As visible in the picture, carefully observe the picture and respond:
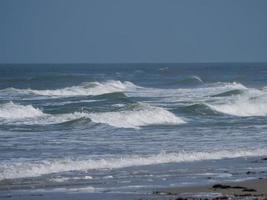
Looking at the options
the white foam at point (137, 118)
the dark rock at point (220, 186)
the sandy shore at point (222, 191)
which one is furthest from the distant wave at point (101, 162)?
the white foam at point (137, 118)

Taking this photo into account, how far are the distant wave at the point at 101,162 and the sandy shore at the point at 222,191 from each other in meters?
3.44

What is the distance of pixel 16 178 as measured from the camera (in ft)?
53.5

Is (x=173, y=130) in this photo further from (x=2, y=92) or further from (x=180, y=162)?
(x=2, y=92)

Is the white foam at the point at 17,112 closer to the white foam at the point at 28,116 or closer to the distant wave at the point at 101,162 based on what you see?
the white foam at the point at 28,116

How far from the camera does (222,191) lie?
1456 centimetres

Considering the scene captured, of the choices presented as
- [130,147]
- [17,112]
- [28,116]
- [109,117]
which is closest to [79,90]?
[17,112]

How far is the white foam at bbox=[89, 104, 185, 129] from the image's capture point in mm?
30531

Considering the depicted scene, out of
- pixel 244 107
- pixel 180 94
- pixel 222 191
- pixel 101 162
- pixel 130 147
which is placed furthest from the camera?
pixel 180 94

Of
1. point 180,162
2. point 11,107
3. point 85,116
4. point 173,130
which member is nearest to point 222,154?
point 180,162

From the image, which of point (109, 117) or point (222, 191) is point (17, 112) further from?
point (222, 191)

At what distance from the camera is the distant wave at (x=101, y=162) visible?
17141 mm

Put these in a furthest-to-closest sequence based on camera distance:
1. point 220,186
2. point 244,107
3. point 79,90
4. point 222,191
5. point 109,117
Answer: point 79,90, point 244,107, point 109,117, point 220,186, point 222,191

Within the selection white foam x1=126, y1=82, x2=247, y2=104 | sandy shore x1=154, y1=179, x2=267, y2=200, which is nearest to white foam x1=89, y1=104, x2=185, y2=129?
white foam x1=126, y1=82, x2=247, y2=104

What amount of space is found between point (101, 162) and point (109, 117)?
42.0ft
